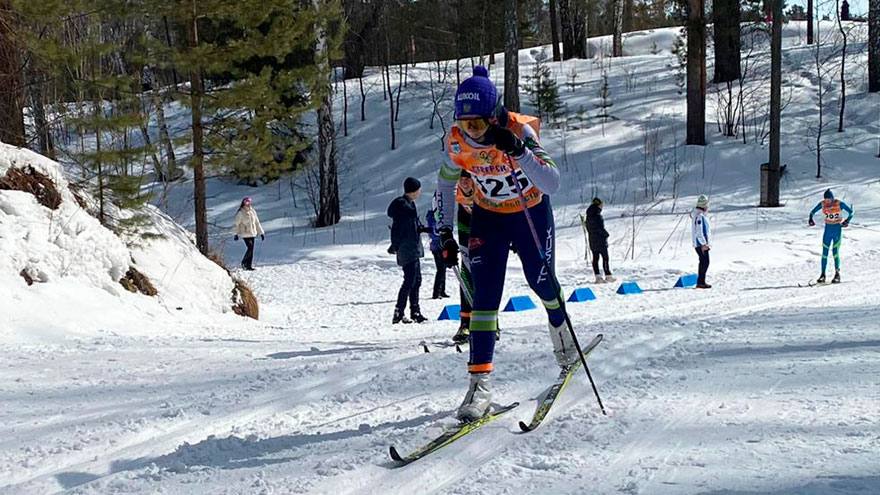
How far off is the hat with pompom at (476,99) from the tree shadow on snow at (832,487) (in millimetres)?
2520

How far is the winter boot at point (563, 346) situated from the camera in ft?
18.0

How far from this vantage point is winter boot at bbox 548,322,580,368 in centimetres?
550

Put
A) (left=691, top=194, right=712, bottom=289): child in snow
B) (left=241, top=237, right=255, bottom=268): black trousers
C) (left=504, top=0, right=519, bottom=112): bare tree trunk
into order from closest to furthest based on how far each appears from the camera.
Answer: (left=691, top=194, right=712, bottom=289): child in snow < (left=241, top=237, right=255, bottom=268): black trousers < (left=504, top=0, right=519, bottom=112): bare tree trunk

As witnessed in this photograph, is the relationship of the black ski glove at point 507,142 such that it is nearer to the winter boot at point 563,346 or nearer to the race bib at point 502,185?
the race bib at point 502,185

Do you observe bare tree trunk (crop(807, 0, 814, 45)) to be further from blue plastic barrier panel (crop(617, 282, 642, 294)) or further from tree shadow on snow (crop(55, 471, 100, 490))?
tree shadow on snow (crop(55, 471, 100, 490))

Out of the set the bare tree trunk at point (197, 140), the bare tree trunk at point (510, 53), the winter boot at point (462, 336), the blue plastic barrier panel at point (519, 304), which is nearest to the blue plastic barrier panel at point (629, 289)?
the blue plastic barrier panel at point (519, 304)

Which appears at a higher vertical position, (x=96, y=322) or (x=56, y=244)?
(x=56, y=244)

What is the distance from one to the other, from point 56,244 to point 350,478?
25.1 feet

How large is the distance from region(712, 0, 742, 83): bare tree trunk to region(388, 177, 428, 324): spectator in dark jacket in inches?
928

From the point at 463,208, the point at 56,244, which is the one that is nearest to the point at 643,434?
the point at 463,208

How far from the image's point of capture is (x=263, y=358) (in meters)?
7.39

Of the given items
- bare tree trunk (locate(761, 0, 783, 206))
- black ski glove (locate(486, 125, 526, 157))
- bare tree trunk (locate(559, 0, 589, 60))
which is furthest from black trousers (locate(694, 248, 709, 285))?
bare tree trunk (locate(559, 0, 589, 60))

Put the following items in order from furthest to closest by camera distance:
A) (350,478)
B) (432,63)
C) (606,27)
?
1. (606,27)
2. (432,63)
3. (350,478)

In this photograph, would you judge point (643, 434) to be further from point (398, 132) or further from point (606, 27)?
point (606, 27)
